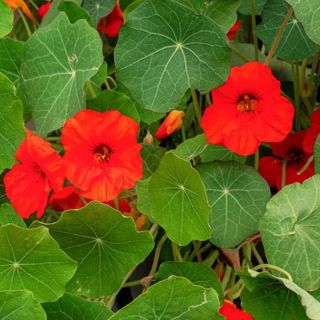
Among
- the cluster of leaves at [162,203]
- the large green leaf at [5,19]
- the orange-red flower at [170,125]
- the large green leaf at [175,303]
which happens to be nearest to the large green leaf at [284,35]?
the cluster of leaves at [162,203]

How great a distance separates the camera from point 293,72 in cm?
144

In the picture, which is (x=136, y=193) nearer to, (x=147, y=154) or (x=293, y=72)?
(x=147, y=154)

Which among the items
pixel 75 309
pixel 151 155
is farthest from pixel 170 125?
pixel 75 309

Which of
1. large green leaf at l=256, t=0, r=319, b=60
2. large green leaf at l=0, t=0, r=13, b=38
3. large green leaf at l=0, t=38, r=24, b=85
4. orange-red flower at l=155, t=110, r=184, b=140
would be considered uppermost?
large green leaf at l=0, t=0, r=13, b=38

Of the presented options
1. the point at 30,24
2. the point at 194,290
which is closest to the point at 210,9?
the point at 194,290

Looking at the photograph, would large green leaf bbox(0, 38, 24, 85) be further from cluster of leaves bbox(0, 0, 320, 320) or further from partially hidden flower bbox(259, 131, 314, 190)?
partially hidden flower bbox(259, 131, 314, 190)

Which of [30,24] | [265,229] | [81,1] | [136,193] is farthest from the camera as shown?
[30,24]

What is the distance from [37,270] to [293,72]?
0.68 metres

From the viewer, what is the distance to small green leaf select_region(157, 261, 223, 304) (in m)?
1.20

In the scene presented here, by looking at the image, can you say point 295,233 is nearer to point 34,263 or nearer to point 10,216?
point 34,263

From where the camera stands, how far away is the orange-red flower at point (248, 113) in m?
1.16

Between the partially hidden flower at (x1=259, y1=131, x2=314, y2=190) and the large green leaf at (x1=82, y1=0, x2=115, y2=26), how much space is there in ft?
1.43

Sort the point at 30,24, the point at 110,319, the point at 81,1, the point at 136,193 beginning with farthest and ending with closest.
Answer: the point at 30,24 → the point at 81,1 → the point at 136,193 → the point at 110,319

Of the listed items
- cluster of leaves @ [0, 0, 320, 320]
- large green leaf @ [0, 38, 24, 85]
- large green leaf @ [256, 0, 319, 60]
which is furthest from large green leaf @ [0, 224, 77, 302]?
large green leaf @ [256, 0, 319, 60]
